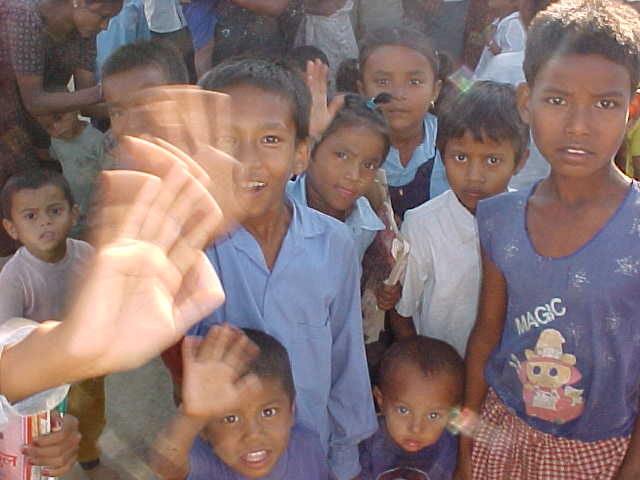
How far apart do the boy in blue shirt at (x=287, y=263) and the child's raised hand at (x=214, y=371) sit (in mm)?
156

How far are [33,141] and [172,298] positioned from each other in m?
2.20

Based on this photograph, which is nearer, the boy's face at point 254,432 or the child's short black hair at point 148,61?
the boy's face at point 254,432

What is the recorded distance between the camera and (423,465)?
6.39 feet

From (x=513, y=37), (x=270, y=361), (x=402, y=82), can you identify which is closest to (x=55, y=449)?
(x=270, y=361)

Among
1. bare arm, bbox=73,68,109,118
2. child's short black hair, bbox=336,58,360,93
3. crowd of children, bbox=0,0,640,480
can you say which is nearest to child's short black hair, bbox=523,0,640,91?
crowd of children, bbox=0,0,640,480

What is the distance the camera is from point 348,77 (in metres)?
2.99

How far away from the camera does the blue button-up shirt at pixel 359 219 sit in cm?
216

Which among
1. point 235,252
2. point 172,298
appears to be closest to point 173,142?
point 235,252

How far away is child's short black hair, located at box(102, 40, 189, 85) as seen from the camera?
256 cm

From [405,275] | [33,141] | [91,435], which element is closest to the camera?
[405,275]

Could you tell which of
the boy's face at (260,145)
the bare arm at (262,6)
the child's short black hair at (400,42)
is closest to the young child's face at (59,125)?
the bare arm at (262,6)

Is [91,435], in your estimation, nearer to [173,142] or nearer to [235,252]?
[235,252]

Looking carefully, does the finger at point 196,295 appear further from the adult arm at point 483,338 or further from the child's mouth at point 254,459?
the adult arm at point 483,338

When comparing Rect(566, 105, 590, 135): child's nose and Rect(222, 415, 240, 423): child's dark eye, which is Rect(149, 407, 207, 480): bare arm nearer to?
Rect(222, 415, 240, 423): child's dark eye
